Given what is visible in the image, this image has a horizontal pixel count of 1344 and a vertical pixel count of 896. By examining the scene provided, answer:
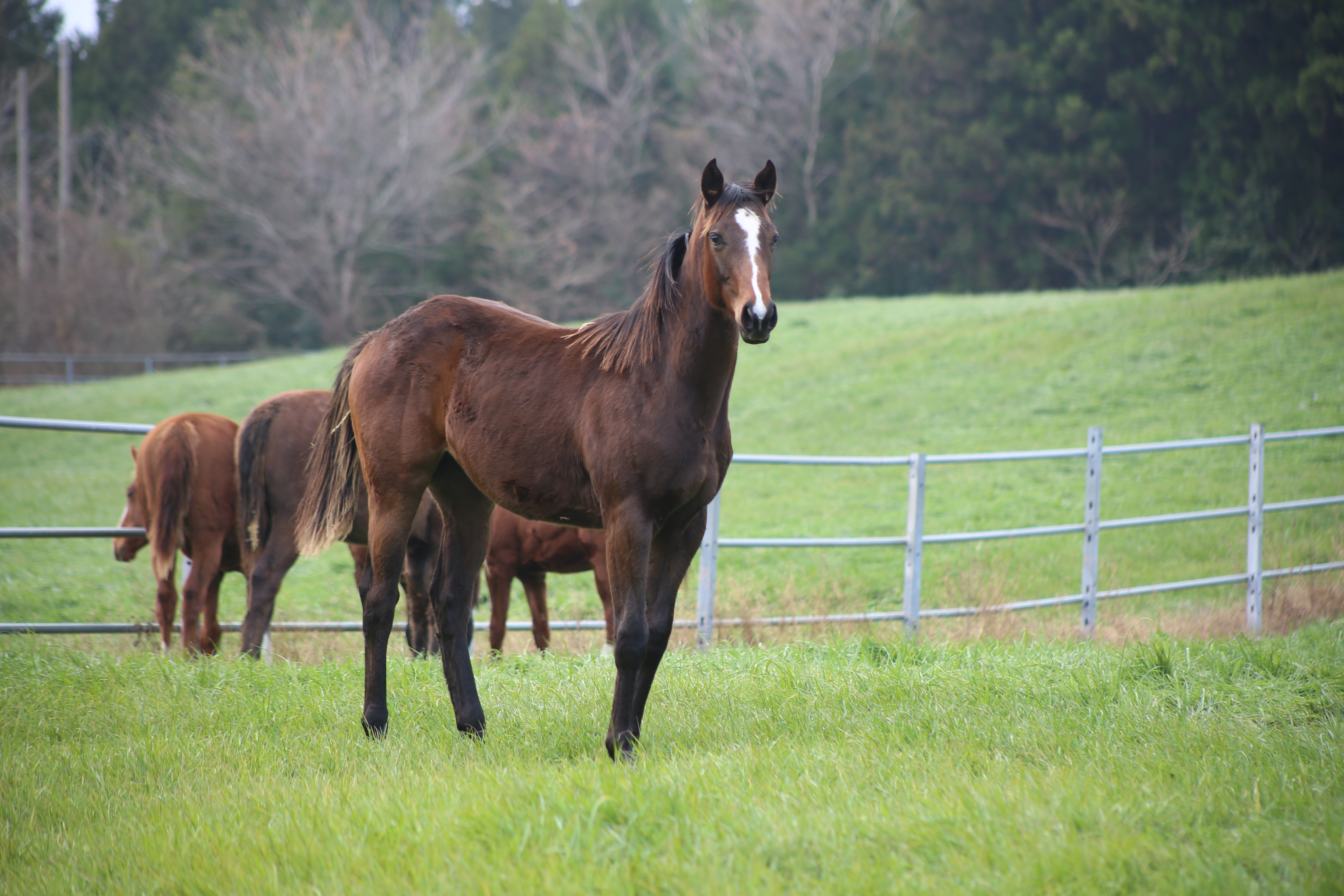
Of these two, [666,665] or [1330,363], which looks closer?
[666,665]

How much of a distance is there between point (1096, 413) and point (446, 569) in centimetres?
1407

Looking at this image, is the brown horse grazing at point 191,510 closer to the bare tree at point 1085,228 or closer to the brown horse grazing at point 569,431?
the brown horse grazing at point 569,431

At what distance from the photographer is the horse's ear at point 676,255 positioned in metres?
3.85

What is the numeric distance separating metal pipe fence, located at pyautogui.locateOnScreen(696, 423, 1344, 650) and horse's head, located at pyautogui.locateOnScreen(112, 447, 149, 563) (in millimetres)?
4103

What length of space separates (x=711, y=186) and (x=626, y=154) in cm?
4040

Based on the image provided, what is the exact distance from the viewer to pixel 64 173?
29672 mm

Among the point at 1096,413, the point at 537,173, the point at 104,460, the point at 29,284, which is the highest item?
the point at 537,173

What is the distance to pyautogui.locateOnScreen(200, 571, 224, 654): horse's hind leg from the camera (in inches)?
263

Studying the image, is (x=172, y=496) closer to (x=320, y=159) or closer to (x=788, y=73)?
(x=320, y=159)

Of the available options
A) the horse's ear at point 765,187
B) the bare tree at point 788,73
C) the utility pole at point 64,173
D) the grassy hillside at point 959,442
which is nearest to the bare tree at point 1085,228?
the bare tree at point 788,73

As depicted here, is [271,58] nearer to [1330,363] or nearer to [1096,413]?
[1096,413]

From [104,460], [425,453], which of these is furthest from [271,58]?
[425,453]

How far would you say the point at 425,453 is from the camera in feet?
13.9

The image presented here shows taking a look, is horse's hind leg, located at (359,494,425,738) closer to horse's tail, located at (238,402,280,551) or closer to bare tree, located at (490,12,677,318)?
horse's tail, located at (238,402,280,551)
